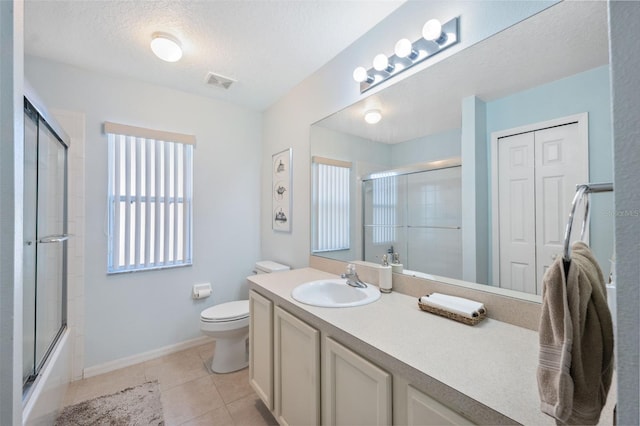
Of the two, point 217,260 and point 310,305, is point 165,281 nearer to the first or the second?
point 217,260

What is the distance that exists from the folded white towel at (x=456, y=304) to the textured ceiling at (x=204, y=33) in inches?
62.8

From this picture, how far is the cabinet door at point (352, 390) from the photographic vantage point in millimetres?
869

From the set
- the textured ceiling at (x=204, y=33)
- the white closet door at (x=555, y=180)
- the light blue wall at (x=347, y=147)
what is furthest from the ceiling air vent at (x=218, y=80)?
the white closet door at (x=555, y=180)

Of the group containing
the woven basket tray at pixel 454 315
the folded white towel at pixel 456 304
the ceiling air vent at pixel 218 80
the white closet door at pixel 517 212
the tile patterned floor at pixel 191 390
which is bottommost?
the tile patterned floor at pixel 191 390

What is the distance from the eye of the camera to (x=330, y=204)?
2100mm

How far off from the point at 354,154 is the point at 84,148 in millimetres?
2141

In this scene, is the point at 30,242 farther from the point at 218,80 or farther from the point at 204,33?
the point at 218,80

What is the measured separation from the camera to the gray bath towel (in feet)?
1.51

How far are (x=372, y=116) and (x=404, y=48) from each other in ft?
1.40

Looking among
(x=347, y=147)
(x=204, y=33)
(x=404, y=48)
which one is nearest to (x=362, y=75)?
(x=404, y=48)

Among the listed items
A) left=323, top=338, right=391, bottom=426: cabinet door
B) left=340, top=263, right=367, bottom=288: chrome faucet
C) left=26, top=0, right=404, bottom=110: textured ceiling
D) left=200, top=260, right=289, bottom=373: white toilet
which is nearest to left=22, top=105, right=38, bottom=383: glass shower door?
left=26, top=0, right=404, bottom=110: textured ceiling

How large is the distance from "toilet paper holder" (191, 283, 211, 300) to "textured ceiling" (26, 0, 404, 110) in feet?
6.26

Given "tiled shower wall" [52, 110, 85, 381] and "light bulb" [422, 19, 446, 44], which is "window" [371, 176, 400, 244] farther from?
"tiled shower wall" [52, 110, 85, 381]

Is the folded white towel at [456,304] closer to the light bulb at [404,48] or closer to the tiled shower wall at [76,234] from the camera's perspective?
the light bulb at [404,48]
